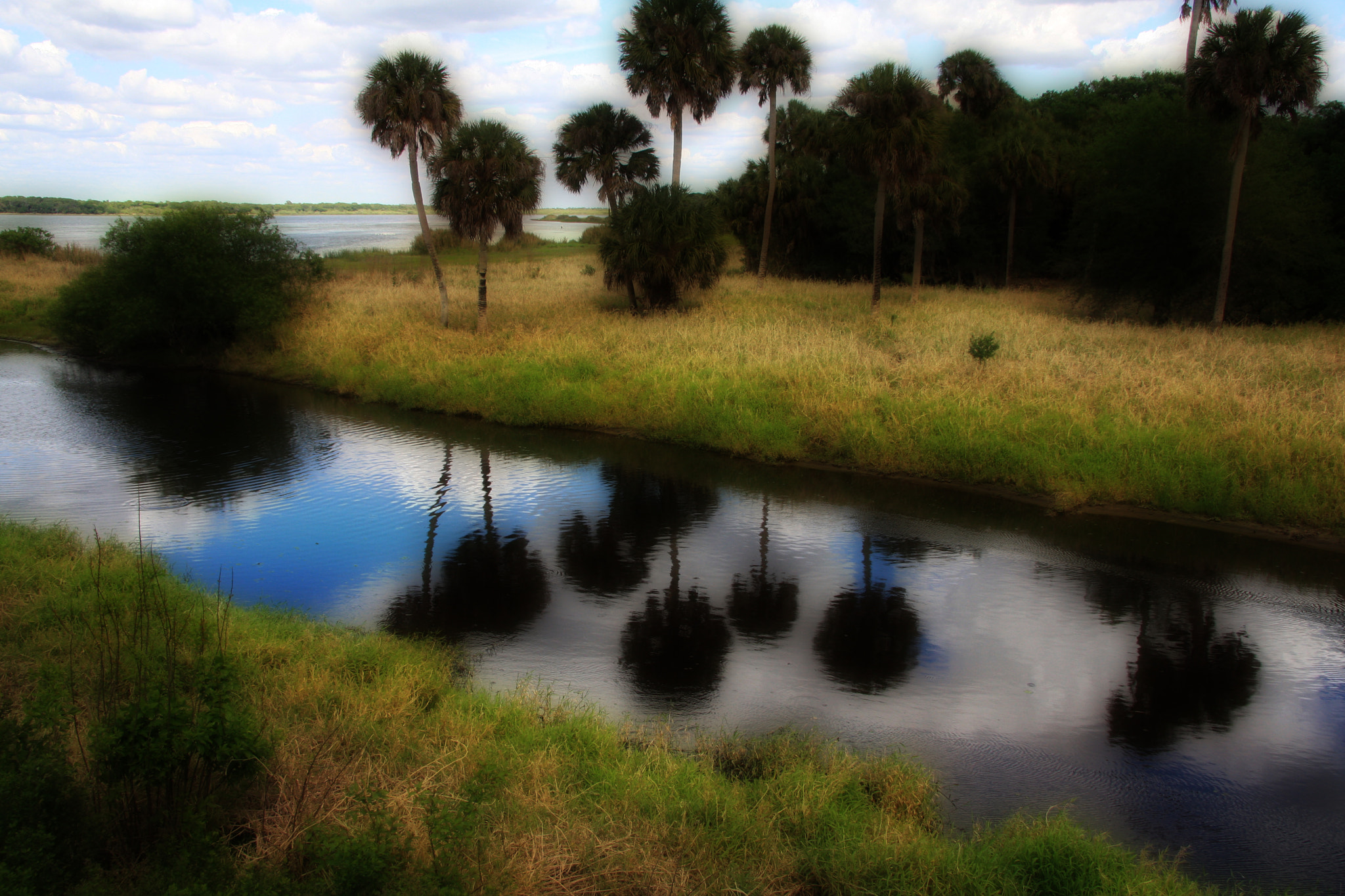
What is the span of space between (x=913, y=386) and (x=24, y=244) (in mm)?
61555

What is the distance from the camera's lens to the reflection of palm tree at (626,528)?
11742 mm

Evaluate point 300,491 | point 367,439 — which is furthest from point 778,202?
point 300,491

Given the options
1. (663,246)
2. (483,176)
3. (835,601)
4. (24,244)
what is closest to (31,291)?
(24,244)

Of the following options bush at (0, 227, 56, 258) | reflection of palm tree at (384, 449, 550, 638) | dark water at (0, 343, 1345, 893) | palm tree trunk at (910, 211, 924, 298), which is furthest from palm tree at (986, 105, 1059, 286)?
bush at (0, 227, 56, 258)

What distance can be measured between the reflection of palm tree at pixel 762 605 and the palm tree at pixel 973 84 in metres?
43.2

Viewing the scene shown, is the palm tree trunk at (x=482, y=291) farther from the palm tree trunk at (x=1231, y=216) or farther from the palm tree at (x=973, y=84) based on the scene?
the palm tree at (x=973, y=84)

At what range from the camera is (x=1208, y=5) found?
36.0 m

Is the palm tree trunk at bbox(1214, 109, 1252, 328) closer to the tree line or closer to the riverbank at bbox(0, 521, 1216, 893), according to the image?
the tree line

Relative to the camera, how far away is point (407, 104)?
25.4 meters

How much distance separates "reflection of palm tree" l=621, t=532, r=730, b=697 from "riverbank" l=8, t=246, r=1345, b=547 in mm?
7505

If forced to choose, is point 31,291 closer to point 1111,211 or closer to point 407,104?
point 407,104

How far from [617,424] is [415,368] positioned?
717 centimetres

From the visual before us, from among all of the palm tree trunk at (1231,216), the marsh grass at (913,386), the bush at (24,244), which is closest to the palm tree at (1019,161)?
the marsh grass at (913,386)

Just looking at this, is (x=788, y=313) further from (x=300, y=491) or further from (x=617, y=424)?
(x=300, y=491)
